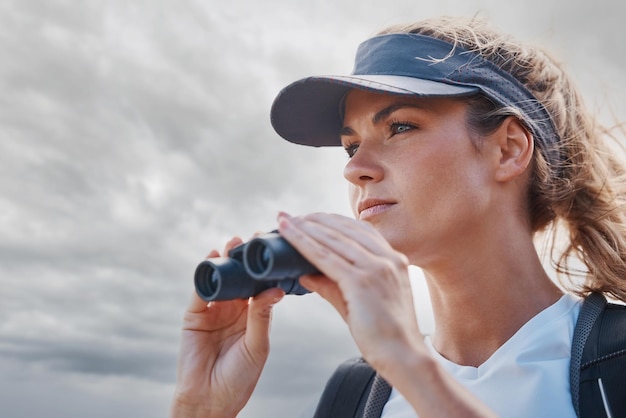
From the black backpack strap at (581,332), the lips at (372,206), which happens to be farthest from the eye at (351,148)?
the black backpack strap at (581,332)

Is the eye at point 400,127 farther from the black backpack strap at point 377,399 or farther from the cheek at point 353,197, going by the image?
the black backpack strap at point 377,399

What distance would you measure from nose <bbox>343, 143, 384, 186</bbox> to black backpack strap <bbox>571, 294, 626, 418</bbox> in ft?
4.39

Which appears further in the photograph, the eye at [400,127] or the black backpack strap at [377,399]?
the black backpack strap at [377,399]

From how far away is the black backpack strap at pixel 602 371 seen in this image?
331 centimetres

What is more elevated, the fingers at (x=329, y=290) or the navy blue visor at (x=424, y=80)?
the navy blue visor at (x=424, y=80)

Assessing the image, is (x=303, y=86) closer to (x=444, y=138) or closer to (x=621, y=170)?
(x=444, y=138)

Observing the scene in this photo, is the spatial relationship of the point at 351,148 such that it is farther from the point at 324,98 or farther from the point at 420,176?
the point at 420,176

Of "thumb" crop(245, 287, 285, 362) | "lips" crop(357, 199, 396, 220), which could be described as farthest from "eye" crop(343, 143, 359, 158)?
Result: "thumb" crop(245, 287, 285, 362)

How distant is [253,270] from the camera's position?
9.78 feet

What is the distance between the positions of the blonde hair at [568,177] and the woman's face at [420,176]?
0.51 metres

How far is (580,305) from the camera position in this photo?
396 centimetres

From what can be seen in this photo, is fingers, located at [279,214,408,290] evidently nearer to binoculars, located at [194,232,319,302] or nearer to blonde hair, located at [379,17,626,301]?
binoculars, located at [194,232,319,302]

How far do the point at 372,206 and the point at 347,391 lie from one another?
4.27 ft

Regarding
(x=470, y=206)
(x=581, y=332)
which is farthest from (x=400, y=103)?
(x=581, y=332)
